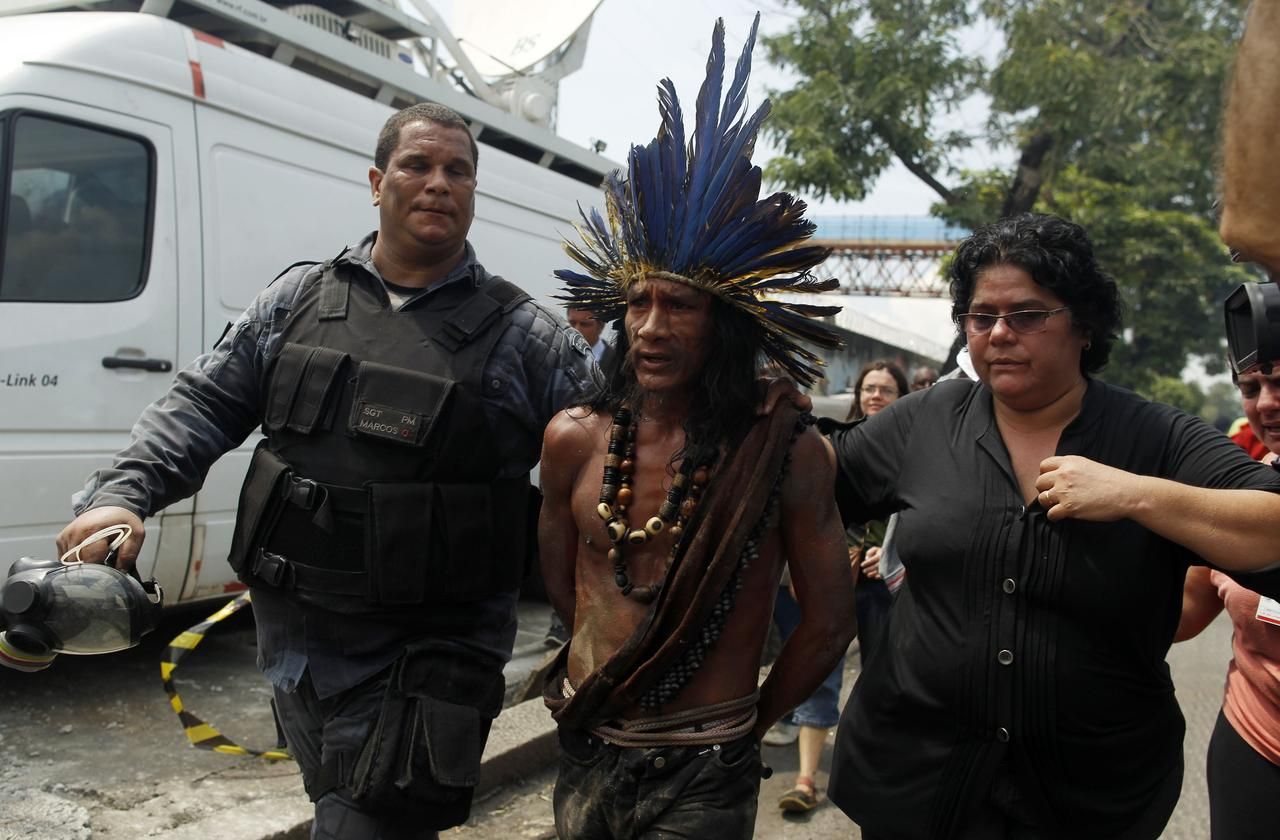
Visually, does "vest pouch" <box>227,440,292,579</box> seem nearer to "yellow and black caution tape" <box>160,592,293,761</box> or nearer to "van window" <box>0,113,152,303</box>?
"yellow and black caution tape" <box>160,592,293,761</box>

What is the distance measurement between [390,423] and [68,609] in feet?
2.56

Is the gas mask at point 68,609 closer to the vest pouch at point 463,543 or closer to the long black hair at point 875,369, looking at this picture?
the vest pouch at point 463,543

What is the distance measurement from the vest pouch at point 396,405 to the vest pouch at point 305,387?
68mm

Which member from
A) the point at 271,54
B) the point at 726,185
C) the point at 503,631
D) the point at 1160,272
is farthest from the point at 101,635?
the point at 1160,272

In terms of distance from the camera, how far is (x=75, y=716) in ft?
16.1

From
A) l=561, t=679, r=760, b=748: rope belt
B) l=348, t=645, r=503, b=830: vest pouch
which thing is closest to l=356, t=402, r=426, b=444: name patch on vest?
l=348, t=645, r=503, b=830: vest pouch

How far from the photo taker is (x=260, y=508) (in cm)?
275

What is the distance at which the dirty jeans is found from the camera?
2.36m

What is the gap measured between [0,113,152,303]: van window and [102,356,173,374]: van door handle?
250mm

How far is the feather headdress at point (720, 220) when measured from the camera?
253cm

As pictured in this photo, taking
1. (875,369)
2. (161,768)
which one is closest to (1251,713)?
(875,369)

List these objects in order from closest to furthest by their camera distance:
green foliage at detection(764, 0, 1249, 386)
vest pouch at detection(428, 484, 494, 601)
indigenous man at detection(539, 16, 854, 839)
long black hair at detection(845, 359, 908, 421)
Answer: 1. indigenous man at detection(539, 16, 854, 839)
2. vest pouch at detection(428, 484, 494, 601)
3. long black hair at detection(845, 359, 908, 421)
4. green foliage at detection(764, 0, 1249, 386)

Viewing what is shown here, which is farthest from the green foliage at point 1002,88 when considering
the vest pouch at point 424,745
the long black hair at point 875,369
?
the vest pouch at point 424,745

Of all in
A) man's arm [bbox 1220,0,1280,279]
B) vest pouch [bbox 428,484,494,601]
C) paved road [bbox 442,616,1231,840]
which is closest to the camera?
man's arm [bbox 1220,0,1280,279]
